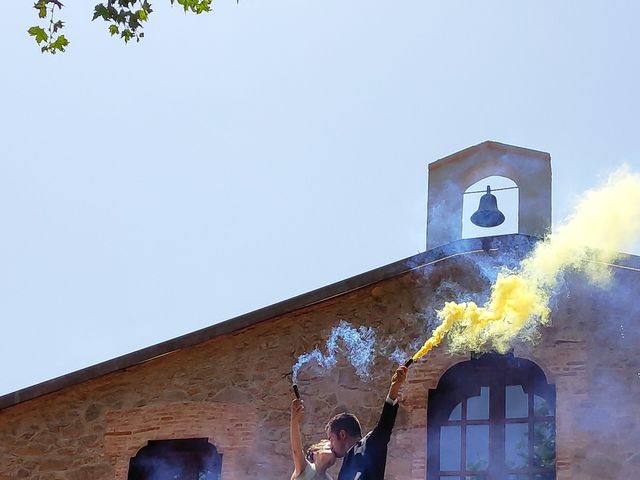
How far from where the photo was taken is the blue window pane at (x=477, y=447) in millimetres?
10508

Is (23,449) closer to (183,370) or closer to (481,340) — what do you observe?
(183,370)

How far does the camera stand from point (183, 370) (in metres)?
11.8

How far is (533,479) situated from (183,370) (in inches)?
122

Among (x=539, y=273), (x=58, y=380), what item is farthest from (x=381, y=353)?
(x=58, y=380)

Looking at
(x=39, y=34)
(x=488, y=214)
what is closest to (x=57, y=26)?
(x=39, y=34)

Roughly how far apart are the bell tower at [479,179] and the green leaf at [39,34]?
497 cm

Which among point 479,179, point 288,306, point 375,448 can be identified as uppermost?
point 479,179

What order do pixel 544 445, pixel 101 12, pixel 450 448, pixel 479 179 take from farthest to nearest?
pixel 479 179, pixel 450 448, pixel 544 445, pixel 101 12

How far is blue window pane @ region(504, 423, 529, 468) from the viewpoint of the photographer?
10406mm

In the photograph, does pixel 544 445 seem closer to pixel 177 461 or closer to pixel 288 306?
pixel 288 306

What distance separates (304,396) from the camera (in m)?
11.3

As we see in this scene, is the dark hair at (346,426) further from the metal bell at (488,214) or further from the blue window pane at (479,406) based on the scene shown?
the metal bell at (488,214)

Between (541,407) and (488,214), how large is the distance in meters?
1.97

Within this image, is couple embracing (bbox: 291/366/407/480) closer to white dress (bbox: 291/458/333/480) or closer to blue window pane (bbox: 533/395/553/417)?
white dress (bbox: 291/458/333/480)
